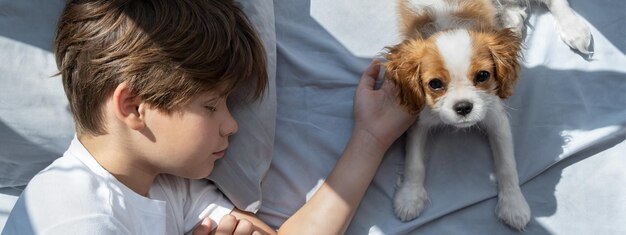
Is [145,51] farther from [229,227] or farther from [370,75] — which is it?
[370,75]

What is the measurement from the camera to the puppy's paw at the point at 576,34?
2.08m

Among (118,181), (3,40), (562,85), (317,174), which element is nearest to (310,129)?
(317,174)

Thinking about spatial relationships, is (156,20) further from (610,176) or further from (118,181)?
(610,176)

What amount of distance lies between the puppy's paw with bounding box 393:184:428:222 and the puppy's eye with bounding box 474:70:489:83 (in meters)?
0.40

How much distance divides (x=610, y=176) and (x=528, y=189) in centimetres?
24

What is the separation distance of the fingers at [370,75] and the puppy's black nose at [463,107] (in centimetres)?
38

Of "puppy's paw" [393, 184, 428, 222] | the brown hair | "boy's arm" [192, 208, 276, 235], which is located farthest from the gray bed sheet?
the brown hair

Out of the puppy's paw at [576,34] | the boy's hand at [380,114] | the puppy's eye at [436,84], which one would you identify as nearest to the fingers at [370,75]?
the boy's hand at [380,114]

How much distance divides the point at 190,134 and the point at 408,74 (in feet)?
1.95

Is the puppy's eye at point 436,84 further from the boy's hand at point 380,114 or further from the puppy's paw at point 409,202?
the puppy's paw at point 409,202

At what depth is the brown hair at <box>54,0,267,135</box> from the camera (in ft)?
5.31

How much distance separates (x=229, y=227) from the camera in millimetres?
1860

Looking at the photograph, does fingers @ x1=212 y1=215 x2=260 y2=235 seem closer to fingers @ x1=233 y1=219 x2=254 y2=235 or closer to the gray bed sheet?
fingers @ x1=233 y1=219 x2=254 y2=235

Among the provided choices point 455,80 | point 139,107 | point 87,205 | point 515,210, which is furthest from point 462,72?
point 87,205
